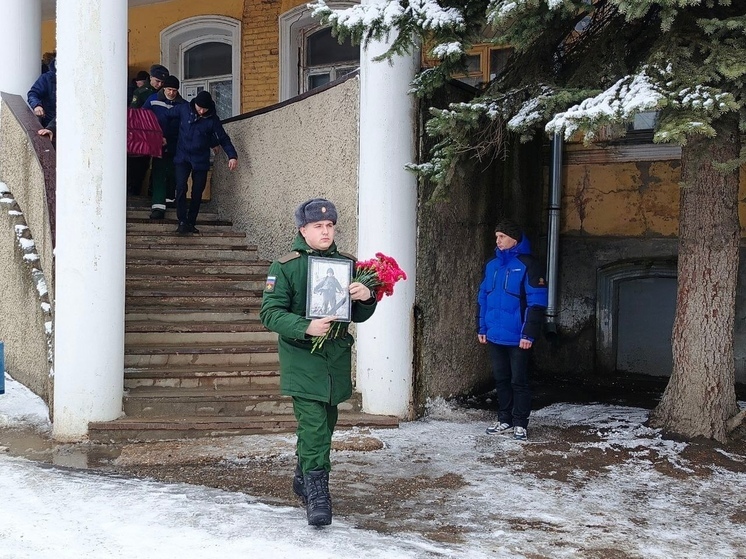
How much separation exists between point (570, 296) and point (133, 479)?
576 cm

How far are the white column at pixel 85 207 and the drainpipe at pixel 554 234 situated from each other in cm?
478

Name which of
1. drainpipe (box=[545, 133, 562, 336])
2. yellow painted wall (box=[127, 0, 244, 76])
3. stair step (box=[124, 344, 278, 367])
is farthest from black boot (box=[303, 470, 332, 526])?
yellow painted wall (box=[127, 0, 244, 76])

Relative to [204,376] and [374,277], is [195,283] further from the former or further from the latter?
[374,277]

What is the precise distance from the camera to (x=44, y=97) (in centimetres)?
827

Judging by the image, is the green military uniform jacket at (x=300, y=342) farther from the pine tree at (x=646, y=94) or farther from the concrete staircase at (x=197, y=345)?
the concrete staircase at (x=197, y=345)

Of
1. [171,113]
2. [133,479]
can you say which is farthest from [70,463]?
[171,113]

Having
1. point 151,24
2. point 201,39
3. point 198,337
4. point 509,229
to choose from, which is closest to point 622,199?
point 509,229

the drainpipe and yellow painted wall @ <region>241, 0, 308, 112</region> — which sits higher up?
yellow painted wall @ <region>241, 0, 308, 112</region>

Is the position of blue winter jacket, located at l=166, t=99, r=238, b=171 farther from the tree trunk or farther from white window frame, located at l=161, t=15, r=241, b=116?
the tree trunk

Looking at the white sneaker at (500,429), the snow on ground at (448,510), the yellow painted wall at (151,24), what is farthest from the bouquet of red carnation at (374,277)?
the yellow painted wall at (151,24)

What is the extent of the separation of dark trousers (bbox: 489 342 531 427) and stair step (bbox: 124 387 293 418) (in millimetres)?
1658

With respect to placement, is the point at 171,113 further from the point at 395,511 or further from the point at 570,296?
the point at 395,511

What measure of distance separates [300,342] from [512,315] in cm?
249

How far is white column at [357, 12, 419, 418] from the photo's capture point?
21.9 feet
